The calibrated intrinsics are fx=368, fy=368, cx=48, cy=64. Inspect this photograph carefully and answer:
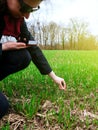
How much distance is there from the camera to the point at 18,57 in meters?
3.29

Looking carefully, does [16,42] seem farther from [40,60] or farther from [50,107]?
[50,107]

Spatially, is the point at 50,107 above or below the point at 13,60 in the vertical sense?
below

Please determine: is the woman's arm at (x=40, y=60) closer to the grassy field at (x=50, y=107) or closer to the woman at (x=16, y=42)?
the woman at (x=16, y=42)

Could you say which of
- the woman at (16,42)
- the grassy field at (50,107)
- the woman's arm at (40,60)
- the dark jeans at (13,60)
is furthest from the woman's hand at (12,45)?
the grassy field at (50,107)

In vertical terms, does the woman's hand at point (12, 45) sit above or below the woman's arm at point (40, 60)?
above

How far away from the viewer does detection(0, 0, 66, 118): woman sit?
288 cm

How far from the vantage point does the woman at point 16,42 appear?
9.46ft

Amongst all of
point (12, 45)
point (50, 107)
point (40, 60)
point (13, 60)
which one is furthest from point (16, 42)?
point (50, 107)

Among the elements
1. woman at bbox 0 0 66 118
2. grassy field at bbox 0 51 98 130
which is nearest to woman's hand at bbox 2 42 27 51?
woman at bbox 0 0 66 118

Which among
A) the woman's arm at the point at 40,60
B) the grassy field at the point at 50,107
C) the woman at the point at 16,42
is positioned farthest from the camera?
the woman's arm at the point at 40,60

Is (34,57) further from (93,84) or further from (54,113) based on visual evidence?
(93,84)

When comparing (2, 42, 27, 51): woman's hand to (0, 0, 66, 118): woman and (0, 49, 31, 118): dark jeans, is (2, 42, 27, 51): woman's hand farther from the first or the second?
(0, 49, 31, 118): dark jeans

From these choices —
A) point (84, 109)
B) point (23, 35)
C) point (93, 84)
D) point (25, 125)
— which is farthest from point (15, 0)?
point (93, 84)

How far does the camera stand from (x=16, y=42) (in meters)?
2.97
